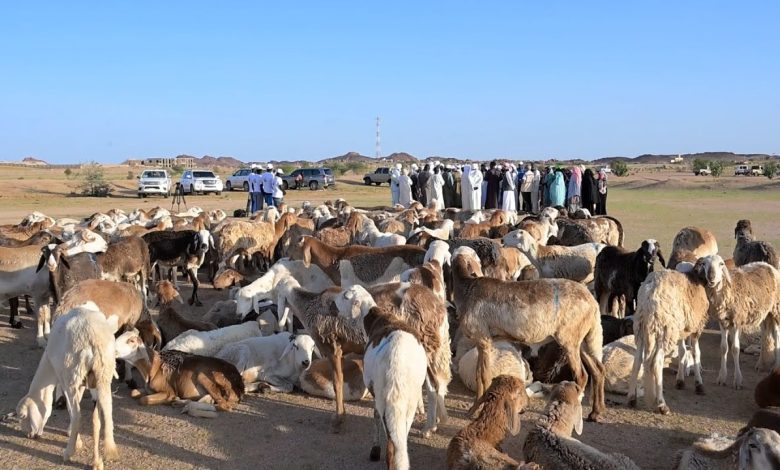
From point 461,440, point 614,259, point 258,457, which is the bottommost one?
point 258,457

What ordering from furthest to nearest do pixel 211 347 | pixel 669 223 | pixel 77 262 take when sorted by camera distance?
1. pixel 669 223
2. pixel 77 262
3. pixel 211 347

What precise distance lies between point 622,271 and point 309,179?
39.3m

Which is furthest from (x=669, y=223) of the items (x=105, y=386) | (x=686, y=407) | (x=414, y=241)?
(x=105, y=386)

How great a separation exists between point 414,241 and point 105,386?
7.34 metres

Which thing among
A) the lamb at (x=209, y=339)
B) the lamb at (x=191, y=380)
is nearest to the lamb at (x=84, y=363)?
the lamb at (x=191, y=380)

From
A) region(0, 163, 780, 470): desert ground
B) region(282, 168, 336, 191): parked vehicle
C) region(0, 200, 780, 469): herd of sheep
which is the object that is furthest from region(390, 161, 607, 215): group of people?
region(282, 168, 336, 191): parked vehicle

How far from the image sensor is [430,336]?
23.5ft

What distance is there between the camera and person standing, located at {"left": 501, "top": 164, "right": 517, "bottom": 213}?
83.2 feet

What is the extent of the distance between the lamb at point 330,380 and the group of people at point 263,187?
51.7 feet

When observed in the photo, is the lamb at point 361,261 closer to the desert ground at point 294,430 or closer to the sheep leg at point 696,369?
the desert ground at point 294,430

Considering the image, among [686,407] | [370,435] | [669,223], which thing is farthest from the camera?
[669,223]

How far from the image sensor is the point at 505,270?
1081cm

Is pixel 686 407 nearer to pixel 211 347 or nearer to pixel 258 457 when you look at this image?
pixel 258 457

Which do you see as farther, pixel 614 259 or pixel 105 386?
pixel 614 259
